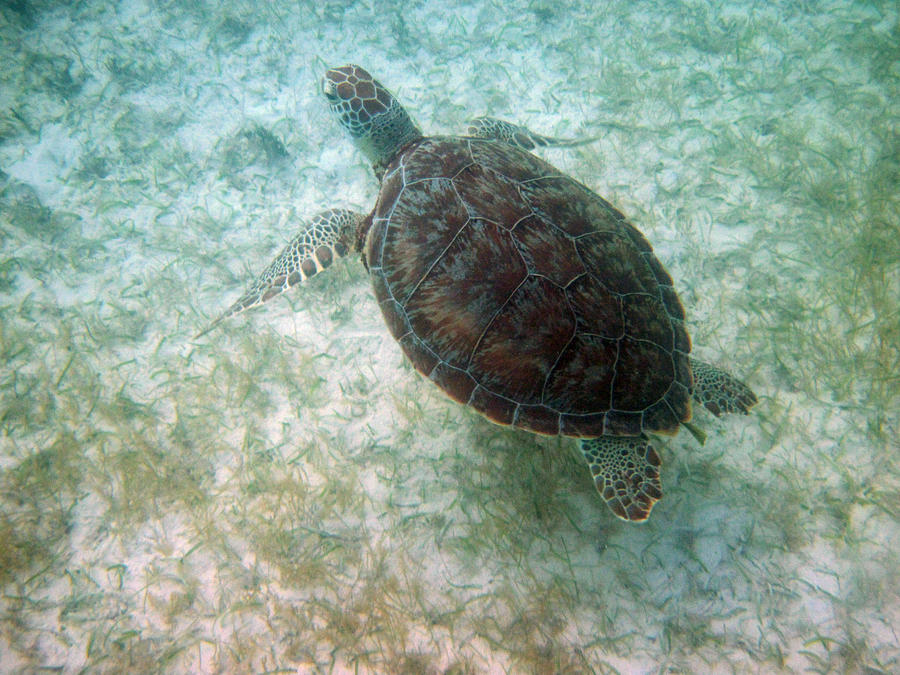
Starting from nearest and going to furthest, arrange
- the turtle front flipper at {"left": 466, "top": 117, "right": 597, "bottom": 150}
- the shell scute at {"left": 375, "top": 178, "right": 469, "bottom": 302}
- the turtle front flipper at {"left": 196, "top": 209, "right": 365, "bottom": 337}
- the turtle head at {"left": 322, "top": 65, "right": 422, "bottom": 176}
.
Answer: the shell scute at {"left": 375, "top": 178, "right": 469, "bottom": 302}
the turtle front flipper at {"left": 196, "top": 209, "right": 365, "bottom": 337}
the turtle head at {"left": 322, "top": 65, "right": 422, "bottom": 176}
the turtle front flipper at {"left": 466, "top": 117, "right": 597, "bottom": 150}

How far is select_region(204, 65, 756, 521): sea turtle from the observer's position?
6.86ft

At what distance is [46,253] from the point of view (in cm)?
407

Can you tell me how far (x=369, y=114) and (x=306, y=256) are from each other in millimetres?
1260

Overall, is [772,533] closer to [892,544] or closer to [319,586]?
[892,544]

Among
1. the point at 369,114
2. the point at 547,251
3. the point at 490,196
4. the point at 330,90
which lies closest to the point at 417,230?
the point at 490,196

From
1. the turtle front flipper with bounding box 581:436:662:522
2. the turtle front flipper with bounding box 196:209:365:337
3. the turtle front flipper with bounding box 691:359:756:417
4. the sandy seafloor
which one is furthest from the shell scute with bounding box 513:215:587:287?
the turtle front flipper with bounding box 196:209:365:337

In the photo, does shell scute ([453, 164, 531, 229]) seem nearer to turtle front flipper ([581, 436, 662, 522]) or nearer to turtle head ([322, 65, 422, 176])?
turtle head ([322, 65, 422, 176])

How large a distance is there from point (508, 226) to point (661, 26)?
17.6 ft

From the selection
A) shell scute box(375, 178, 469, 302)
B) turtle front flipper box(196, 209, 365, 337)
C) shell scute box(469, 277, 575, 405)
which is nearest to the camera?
shell scute box(469, 277, 575, 405)

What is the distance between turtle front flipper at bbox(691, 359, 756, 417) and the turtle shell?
0.27 m

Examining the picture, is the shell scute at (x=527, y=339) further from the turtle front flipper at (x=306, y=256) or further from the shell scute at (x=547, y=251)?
the turtle front flipper at (x=306, y=256)

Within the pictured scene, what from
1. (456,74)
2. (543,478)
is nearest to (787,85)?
(456,74)

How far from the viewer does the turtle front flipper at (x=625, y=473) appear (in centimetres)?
210

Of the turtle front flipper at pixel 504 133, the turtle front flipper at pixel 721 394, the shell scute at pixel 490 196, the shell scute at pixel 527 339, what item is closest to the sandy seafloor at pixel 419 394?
the turtle front flipper at pixel 721 394
